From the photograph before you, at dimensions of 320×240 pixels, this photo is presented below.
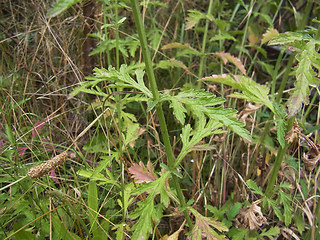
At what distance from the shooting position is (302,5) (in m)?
2.87

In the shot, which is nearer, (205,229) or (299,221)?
(205,229)

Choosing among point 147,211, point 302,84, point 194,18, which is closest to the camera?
point 302,84

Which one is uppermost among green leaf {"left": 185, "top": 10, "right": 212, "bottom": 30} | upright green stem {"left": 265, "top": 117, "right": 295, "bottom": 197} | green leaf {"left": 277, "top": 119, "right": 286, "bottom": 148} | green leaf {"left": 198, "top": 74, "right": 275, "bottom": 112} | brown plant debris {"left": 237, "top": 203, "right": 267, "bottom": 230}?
green leaf {"left": 185, "top": 10, "right": 212, "bottom": 30}

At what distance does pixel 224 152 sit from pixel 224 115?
3.42 feet

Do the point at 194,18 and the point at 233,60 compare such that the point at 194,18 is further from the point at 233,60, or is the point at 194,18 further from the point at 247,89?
the point at 247,89

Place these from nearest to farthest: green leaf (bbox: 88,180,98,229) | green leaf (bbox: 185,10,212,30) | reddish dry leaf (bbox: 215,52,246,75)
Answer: green leaf (bbox: 88,180,98,229)
reddish dry leaf (bbox: 215,52,246,75)
green leaf (bbox: 185,10,212,30)

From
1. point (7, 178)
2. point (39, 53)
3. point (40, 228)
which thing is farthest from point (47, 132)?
point (39, 53)

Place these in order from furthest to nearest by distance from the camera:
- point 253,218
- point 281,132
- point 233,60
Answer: point 233,60, point 253,218, point 281,132

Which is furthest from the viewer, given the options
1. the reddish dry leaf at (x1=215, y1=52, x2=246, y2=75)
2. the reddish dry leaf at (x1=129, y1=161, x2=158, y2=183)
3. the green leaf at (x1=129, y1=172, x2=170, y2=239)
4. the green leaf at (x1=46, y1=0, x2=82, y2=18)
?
the reddish dry leaf at (x1=215, y1=52, x2=246, y2=75)

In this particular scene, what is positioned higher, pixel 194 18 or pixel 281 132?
pixel 194 18

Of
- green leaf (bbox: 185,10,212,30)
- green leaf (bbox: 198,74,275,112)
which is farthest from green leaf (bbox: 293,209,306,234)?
green leaf (bbox: 185,10,212,30)

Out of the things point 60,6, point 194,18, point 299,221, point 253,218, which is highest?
point 60,6

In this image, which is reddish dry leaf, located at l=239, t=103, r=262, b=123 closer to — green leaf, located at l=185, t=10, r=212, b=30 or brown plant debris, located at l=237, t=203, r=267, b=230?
brown plant debris, located at l=237, t=203, r=267, b=230

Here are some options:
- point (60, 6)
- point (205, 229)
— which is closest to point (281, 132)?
point (205, 229)
